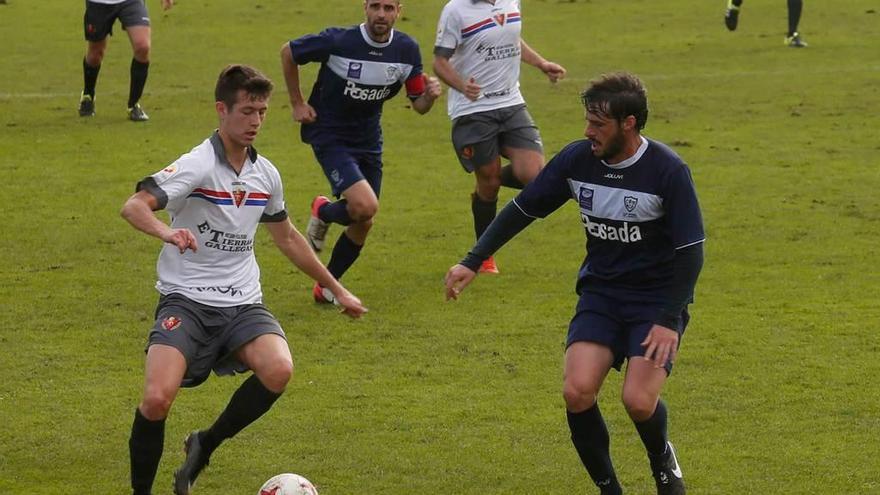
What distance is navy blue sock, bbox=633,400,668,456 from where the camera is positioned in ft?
23.0

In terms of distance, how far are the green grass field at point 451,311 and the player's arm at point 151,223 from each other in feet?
4.71

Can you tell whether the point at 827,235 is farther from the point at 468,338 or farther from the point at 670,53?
the point at 670,53

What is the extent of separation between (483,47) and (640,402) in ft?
18.9

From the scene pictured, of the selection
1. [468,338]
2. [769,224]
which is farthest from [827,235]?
[468,338]

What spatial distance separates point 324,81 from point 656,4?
58.7ft

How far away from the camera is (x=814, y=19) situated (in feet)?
85.8

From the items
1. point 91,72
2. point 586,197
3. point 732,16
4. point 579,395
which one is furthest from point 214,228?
point 732,16

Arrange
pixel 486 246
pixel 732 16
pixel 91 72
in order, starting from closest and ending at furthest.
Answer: pixel 486 246
pixel 91 72
pixel 732 16

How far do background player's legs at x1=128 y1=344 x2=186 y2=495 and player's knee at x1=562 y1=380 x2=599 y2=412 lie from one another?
1.80 metres

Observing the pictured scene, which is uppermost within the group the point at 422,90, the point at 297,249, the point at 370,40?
the point at 297,249

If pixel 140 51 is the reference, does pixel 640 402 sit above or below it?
above

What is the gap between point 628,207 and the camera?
23.0 ft

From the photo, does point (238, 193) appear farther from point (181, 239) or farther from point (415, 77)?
point (415, 77)

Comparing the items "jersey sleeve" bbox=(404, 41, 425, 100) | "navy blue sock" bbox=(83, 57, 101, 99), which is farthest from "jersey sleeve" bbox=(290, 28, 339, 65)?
"navy blue sock" bbox=(83, 57, 101, 99)
